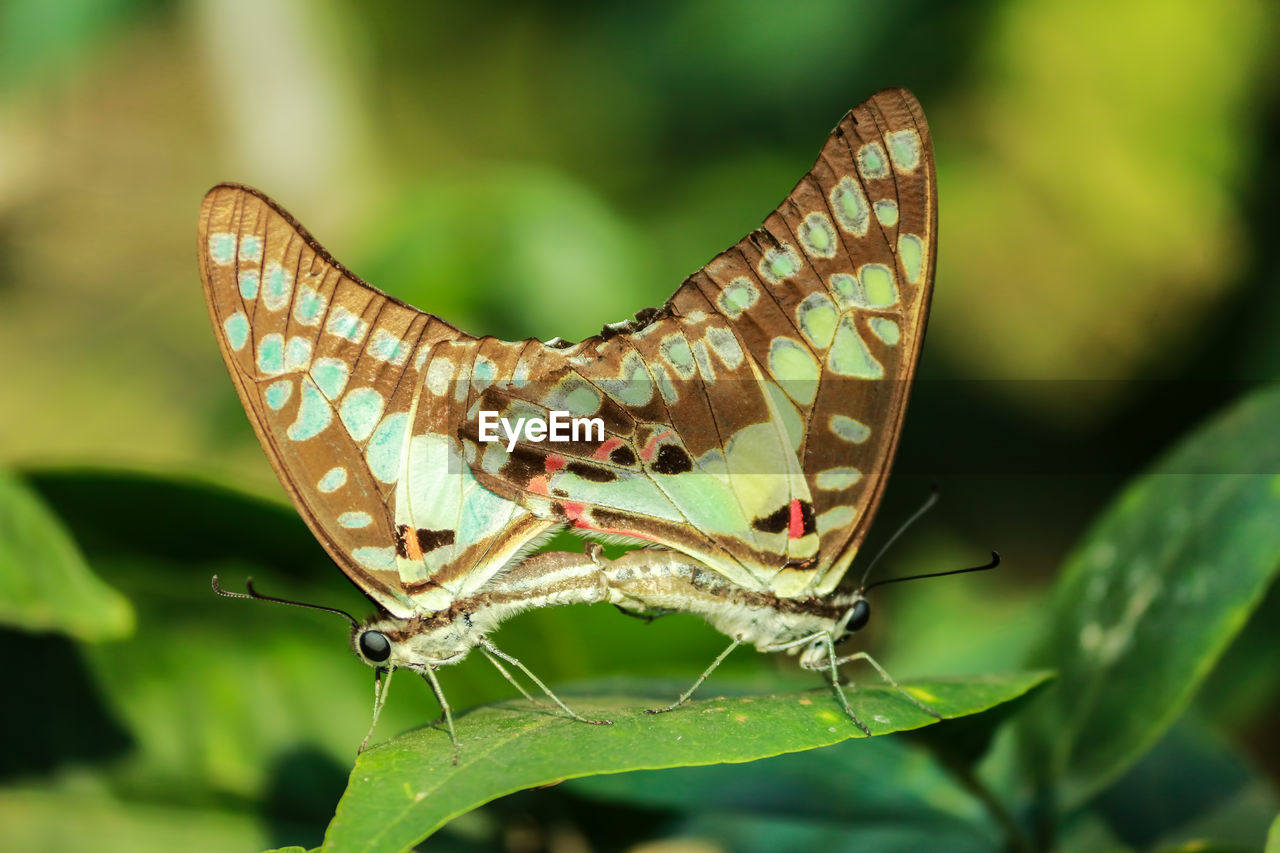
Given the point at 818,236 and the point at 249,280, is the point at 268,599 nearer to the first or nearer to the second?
the point at 249,280

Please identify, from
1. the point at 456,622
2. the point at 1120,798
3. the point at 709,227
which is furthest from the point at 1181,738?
the point at 709,227

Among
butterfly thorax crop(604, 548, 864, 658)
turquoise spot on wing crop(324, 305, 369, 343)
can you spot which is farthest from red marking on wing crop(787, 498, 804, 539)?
turquoise spot on wing crop(324, 305, 369, 343)

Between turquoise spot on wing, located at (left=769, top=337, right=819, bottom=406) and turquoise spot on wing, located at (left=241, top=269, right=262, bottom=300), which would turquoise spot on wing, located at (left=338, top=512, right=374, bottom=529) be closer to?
turquoise spot on wing, located at (left=241, top=269, right=262, bottom=300)

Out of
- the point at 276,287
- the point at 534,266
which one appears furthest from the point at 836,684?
the point at 534,266

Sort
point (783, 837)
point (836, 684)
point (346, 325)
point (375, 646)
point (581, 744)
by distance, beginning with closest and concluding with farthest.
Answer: point (581, 744), point (836, 684), point (375, 646), point (346, 325), point (783, 837)

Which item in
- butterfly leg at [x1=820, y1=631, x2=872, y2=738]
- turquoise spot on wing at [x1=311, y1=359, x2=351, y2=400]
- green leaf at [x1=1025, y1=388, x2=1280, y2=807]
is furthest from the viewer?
turquoise spot on wing at [x1=311, y1=359, x2=351, y2=400]

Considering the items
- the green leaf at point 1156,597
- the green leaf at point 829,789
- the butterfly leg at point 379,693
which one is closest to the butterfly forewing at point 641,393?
the butterfly leg at point 379,693
